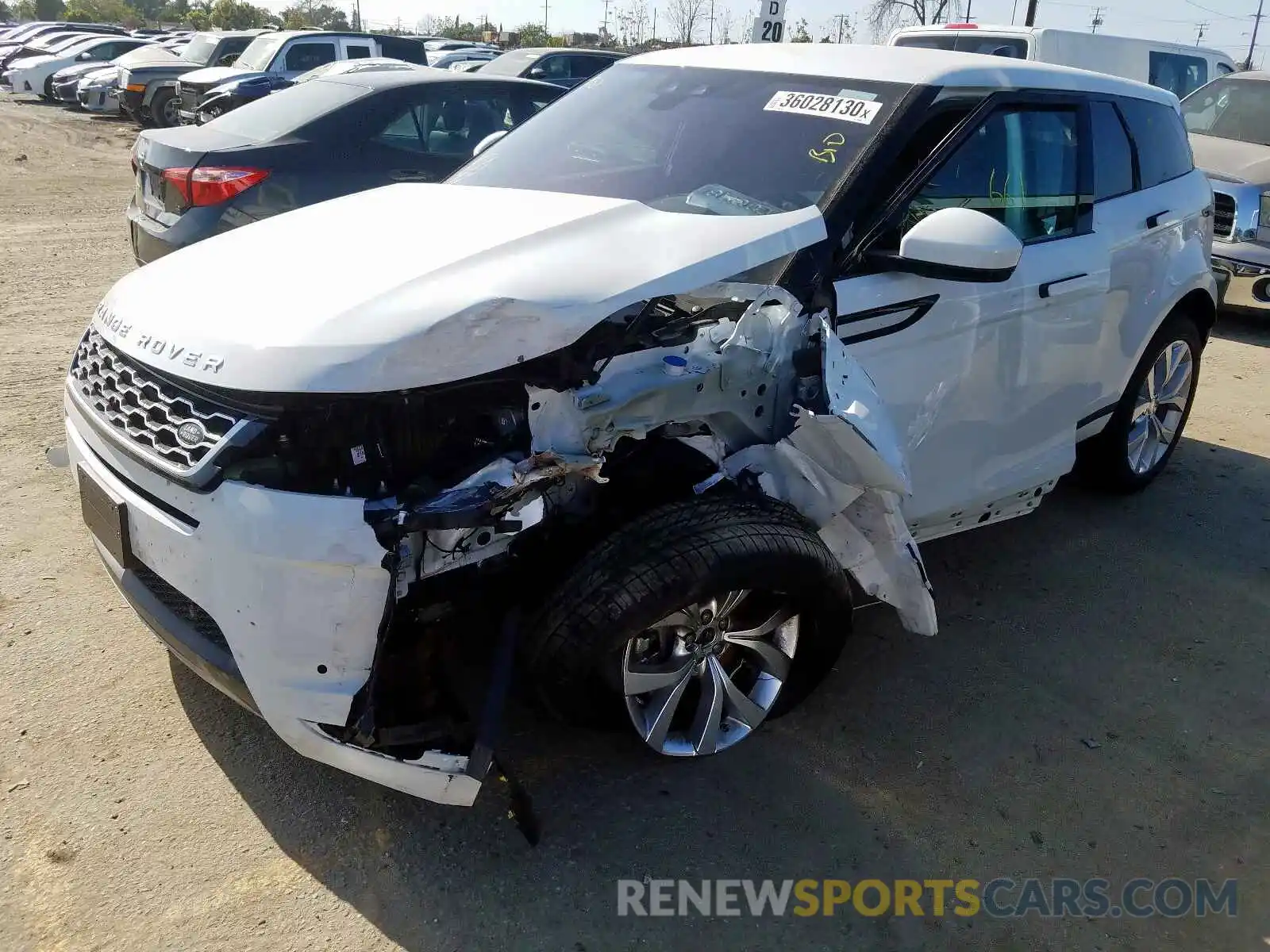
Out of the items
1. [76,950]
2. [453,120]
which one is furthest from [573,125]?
[453,120]

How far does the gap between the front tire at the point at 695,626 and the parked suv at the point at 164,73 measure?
1880 cm

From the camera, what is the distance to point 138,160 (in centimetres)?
626

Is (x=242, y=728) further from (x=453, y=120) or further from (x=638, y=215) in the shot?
(x=453, y=120)

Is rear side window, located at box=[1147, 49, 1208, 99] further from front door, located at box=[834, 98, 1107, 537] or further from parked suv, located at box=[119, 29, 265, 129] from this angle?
parked suv, located at box=[119, 29, 265, 129]

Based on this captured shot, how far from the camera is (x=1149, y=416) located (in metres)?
4.82

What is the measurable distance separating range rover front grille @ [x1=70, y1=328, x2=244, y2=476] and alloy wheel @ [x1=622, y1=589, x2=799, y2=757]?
1.14 m

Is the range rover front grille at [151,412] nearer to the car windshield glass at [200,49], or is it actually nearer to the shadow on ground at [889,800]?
the shadow on ground at [889,800]

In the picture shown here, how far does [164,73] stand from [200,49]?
49.8 inches

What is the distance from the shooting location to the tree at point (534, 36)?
57.2 m

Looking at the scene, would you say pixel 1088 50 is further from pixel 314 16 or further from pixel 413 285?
pixel 314 16

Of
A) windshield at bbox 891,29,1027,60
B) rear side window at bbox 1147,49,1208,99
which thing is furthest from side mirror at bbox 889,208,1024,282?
rear side window at bbox 1147,49,1208,99

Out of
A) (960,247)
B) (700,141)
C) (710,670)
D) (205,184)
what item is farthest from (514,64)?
(710,670)

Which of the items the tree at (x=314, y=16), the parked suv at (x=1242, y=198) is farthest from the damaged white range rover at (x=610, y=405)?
the tree at (x=314, y=16)

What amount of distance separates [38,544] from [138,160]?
3.35 metres
